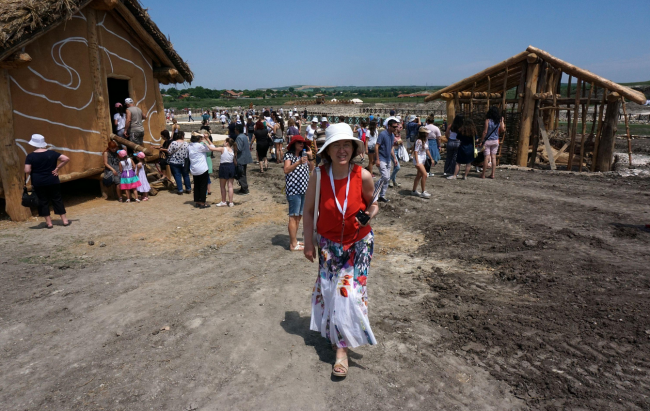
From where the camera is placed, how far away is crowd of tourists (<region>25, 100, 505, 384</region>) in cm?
324

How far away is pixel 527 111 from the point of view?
42.0 ft

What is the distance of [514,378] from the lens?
3277 millimetres

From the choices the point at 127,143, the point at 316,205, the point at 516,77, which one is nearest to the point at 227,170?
the point at 127,143

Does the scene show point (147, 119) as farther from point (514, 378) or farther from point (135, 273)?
point (514, 378)

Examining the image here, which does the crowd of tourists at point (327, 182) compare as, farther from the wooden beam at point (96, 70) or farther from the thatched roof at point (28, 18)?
the thatched roof at point (28, 18)

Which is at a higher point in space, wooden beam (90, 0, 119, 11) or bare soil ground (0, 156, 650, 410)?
wooden beam (90, 0, 119, 11)

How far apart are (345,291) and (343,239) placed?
1.33ft

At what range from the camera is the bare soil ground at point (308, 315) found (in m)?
3.14

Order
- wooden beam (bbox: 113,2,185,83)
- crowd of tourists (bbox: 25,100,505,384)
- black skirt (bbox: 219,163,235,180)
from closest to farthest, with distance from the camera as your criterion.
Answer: crowd of tourists (bbox: 25,100,505,384)
black skirt (bbox: 219,163,235,180)
wooden beam (bbox: 113,2,185,83)

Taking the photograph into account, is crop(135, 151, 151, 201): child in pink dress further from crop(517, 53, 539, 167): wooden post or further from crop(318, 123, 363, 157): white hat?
crop(517, 53, 539, 167): wooden post

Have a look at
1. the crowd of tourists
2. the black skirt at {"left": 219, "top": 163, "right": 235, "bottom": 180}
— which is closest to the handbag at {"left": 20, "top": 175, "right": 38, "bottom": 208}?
the crowd of tourists

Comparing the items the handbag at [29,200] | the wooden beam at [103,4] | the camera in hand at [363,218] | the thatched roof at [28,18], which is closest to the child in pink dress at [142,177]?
the handbag at [29,200]

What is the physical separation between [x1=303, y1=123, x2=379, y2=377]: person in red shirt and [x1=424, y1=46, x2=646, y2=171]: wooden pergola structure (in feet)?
35.7

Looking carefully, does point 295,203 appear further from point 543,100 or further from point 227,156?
point 543,100
